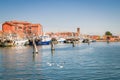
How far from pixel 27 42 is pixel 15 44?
13750mm

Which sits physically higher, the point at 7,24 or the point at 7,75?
the point at 7,24

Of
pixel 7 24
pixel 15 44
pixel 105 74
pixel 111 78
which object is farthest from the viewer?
pixel 7 24

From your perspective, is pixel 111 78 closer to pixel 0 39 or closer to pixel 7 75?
pixel 7 75

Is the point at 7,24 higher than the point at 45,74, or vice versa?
the point at 7,24

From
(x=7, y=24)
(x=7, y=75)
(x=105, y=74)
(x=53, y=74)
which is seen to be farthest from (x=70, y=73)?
(x=7, y=24)

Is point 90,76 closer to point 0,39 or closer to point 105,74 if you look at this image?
point 105,74

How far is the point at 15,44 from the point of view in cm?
13275

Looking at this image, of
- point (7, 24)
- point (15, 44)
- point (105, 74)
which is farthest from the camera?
point (7, 24)

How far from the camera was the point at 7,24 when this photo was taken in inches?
7717

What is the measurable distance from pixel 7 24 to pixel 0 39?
202 feet

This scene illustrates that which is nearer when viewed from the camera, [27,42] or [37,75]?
[37,75]

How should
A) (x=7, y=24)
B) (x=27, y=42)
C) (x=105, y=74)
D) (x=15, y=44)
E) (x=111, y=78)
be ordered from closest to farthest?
(x=111, y=78)
(x=105, y=74)
(x=15, y=44)
(x=27, y=42)
(x=7, y=24)

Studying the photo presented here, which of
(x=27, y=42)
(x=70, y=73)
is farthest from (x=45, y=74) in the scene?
(x=27, y=42)

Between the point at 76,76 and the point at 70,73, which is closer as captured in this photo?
the point at 76,76
